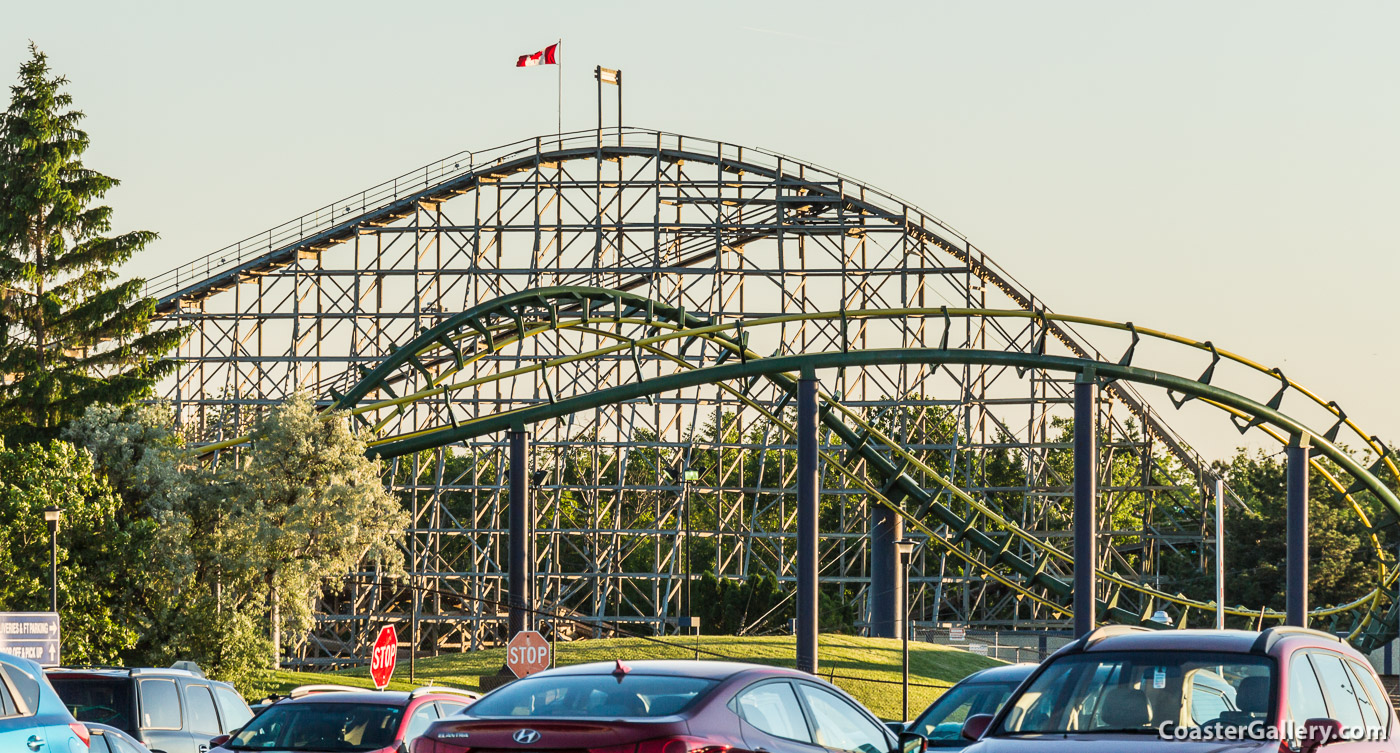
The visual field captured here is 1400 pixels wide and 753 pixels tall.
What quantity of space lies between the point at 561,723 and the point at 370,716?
4887mm

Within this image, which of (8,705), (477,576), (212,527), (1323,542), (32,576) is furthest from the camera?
(1323,542)

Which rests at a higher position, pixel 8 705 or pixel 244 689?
pixel 8 705

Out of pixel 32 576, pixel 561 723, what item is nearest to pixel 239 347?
pixel 32 576

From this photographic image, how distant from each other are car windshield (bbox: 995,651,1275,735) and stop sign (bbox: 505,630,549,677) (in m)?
17.6

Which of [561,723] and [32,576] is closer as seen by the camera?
[561,723]

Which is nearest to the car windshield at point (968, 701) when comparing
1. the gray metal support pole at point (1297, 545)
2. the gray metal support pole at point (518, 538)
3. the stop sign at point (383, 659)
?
the stop sign at point (383, 659)

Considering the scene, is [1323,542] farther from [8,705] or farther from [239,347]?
[8,705]

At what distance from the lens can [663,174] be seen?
45281mm

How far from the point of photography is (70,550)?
32.8 m

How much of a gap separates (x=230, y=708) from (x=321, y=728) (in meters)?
4.34

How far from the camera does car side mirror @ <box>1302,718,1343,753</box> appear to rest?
8484 millimetres

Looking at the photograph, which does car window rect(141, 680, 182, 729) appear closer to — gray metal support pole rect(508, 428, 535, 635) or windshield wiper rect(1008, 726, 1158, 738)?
windshield wiper rect(1008, 726, 1158, 738)

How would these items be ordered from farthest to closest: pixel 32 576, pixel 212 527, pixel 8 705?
pixel 212 527, pixel 32 576, pixel 8 705

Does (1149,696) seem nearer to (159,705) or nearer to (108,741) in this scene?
(108,741)
